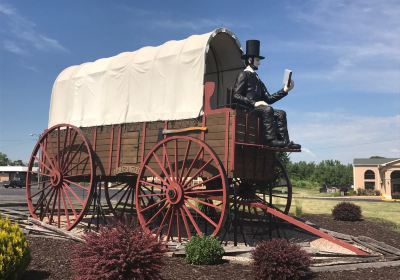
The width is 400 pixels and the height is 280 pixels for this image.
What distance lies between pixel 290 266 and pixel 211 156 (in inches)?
115

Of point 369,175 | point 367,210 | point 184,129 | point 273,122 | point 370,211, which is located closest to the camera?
point 273,122

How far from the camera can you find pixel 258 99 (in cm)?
963

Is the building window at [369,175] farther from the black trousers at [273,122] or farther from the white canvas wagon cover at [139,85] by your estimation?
the black trousers at [273,122]

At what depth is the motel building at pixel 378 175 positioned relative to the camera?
50062mm

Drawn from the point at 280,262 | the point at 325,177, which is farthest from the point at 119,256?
the point at 325,177

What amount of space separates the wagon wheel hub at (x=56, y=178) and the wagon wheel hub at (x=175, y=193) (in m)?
4.14

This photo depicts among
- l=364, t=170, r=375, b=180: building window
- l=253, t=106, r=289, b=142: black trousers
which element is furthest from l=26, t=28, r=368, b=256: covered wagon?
l=364, t=170, r=375, b=180: building window

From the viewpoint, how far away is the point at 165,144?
31.0ft

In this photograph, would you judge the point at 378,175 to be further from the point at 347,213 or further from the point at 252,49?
the point at 252,49

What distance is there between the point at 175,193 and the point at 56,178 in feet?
14.9

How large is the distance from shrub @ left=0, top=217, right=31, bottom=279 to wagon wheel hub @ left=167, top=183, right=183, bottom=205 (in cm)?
361

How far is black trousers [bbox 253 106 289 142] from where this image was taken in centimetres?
908

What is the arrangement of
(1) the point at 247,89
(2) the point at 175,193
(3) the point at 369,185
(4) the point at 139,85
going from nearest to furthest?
1. (2) the point at 175,193
2. (1) the point at 247,89
3. (4) the point at 139,85
4. (3) the point at 369,185

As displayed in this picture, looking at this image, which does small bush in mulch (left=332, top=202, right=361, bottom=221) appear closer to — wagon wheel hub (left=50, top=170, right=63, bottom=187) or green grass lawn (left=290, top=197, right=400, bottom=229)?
green grass lawn (left=290, top=197, right=400, bottom=229)
